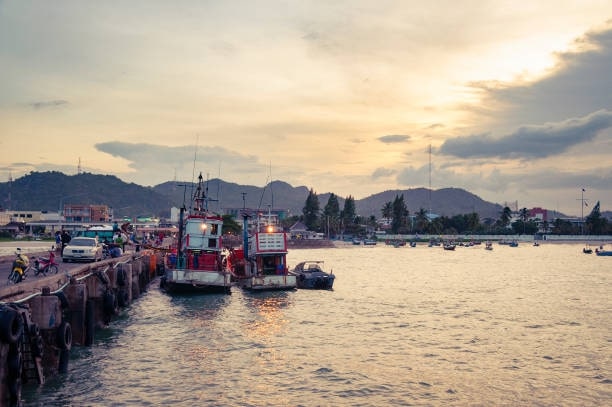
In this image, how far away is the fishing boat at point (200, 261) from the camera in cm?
5009

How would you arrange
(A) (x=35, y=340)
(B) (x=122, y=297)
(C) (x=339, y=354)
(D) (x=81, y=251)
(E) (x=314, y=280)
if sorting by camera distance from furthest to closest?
1. (E) (x=314, y=280)
2. (D) (x=81, y=251)
3. (B) (x=122, y=297)
4. (C) (x=339, y=354)
5. (A) (x=35, y=340)

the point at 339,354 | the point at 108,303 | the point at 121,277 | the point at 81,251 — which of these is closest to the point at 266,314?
the point at 121,277

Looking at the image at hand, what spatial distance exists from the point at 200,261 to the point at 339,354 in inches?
1064

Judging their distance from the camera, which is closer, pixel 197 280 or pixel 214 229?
pixel 197 280

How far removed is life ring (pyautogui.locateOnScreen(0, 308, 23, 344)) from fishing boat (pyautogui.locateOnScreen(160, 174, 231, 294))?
33.9 metres

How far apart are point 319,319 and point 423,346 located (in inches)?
421

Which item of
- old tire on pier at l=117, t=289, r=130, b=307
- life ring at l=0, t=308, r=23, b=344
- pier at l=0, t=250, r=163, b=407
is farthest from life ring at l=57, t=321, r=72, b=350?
old tire on pier at l=117, t=289, r=130, b=307

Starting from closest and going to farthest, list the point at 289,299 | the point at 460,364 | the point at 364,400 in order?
the point at 364,400 → the point at 460,364 → the point at 289,299

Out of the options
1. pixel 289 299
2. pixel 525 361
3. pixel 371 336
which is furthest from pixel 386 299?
pixel 525 361

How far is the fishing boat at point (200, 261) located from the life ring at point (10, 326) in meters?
33.9

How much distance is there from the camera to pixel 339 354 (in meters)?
29.7

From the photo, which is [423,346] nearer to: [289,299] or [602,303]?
[289,299]

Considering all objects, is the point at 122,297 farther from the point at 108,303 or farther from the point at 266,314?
the point at 266,314

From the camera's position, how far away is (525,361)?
28859 millimetres
